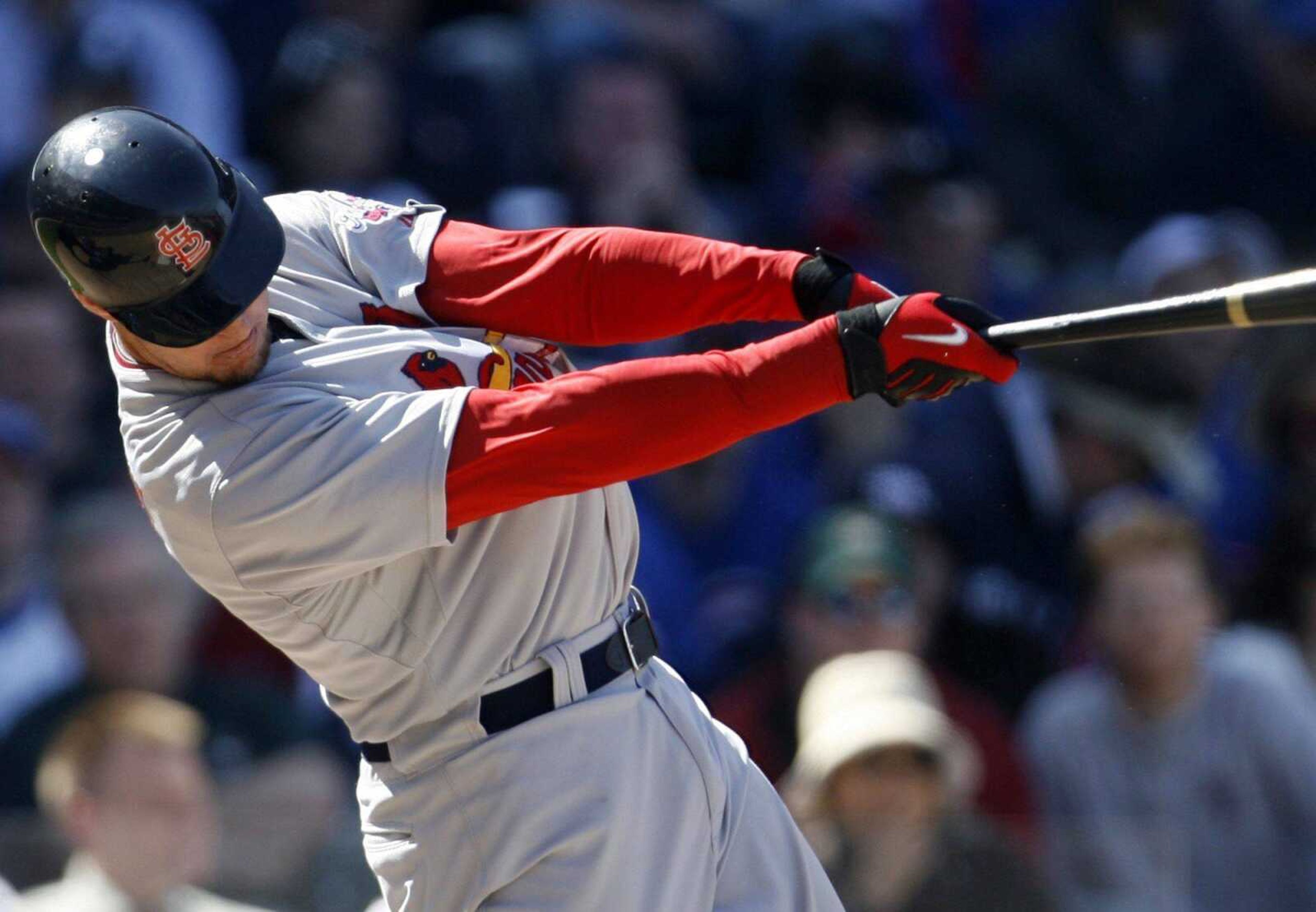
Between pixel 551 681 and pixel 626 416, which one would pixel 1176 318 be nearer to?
pixel 626 416

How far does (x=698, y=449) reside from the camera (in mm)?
2178

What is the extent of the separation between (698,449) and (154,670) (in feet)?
7.72

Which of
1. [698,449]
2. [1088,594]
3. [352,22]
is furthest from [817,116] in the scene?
[698,449]

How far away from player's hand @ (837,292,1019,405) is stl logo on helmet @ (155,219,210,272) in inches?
29.3

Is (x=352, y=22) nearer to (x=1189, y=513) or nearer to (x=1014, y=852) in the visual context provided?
(x=1189, y=513)

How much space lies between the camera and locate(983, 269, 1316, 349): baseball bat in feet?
7.04

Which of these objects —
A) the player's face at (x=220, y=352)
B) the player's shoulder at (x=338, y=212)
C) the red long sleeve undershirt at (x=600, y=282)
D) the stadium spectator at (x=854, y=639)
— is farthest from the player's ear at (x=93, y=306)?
the stadium spectator at (x=854, y=639)

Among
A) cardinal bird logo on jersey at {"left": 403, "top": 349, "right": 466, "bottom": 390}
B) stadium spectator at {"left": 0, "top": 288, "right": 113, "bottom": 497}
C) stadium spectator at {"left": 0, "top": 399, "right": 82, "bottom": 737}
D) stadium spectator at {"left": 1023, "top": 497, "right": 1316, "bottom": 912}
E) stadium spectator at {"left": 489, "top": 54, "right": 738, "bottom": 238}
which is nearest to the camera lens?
cardinal bird logo on jersey at {"left": 403, "top": 349, "right": 466, "bottom": 390}

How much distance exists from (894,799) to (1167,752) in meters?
0.67

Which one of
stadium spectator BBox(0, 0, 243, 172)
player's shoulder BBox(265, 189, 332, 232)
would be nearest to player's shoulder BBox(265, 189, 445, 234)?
player's shoulder BBox(265, 189, 332, 232)

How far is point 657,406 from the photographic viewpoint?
2.16 metres

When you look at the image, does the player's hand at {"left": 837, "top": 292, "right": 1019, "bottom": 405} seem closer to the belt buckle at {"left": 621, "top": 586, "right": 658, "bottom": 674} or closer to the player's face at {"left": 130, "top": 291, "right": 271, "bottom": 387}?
the belt buckle at {"left": 621, "top": 586, "right": 658, "bottom": 674}

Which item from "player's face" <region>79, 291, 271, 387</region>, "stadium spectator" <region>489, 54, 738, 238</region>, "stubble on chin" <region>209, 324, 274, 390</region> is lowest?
"stadium spectator" <region>489, 54, 738, 238</region>

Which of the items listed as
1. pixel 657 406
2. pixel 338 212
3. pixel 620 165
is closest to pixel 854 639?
pixel 620 165
